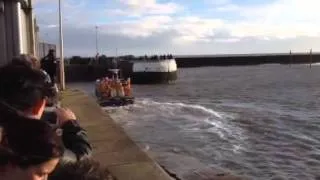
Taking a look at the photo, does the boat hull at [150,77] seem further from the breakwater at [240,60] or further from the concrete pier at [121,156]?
the breakwater at [240,60]

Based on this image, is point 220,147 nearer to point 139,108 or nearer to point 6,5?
point 6,5

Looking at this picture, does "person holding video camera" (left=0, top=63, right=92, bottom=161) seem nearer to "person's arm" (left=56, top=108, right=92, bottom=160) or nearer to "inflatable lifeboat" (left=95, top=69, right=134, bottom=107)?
"person's arm" (left=56, top=108, right=92, bottom=160)

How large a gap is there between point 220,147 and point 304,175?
4.33 meters

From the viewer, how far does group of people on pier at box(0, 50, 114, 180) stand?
216 centimetres

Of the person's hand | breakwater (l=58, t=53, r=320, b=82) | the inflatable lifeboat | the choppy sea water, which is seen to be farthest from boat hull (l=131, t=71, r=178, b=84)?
the person's hand

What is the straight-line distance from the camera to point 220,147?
→ 62.9 feet

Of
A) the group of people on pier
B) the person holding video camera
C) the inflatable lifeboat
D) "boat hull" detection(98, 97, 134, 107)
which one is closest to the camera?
the group of people on pier

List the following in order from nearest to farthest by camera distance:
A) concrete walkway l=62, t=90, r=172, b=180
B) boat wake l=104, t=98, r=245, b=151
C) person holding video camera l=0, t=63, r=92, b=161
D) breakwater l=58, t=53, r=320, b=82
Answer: person holding video camera l=0, t=63, r=92, b=161
concrete walkway l=62, t=90, r=172, b=180
boat wake l=104, t=98, r=245, b=151
breakwater l=58, t=53, r=320, b=82

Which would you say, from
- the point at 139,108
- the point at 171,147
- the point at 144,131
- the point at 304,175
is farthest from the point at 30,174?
the point at 139,108

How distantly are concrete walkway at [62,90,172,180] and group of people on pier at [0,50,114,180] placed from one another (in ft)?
18.3

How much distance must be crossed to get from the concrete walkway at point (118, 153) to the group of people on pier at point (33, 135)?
557 centimetres

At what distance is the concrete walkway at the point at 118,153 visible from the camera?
30.7ft

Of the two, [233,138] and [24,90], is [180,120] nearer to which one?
[233,138]

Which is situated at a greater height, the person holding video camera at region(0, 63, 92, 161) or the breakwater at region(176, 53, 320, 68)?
the person holding video camera at region(0, 63, 92, 161)
